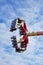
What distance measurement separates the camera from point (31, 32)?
372ft

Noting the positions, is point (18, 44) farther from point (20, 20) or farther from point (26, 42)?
point (20, 20)

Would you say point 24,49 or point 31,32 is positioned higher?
point 31,32

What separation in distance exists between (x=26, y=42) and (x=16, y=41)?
590 centimetres

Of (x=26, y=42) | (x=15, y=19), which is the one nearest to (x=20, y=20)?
(x=15, y=19)

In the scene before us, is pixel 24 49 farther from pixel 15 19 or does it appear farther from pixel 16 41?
pixel 15 19

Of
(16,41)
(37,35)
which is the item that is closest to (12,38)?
(16,41)

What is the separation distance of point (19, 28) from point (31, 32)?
268 inches

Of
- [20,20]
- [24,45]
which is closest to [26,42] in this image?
[24,45]

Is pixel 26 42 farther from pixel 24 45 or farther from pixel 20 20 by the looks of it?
pixel 20 20

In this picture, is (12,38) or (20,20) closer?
(12,38)

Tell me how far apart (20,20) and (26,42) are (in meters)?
10.5

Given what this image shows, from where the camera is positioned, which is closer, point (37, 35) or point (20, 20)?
point (37, 35)

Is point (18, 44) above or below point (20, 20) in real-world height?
below

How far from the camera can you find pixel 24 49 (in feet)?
372
